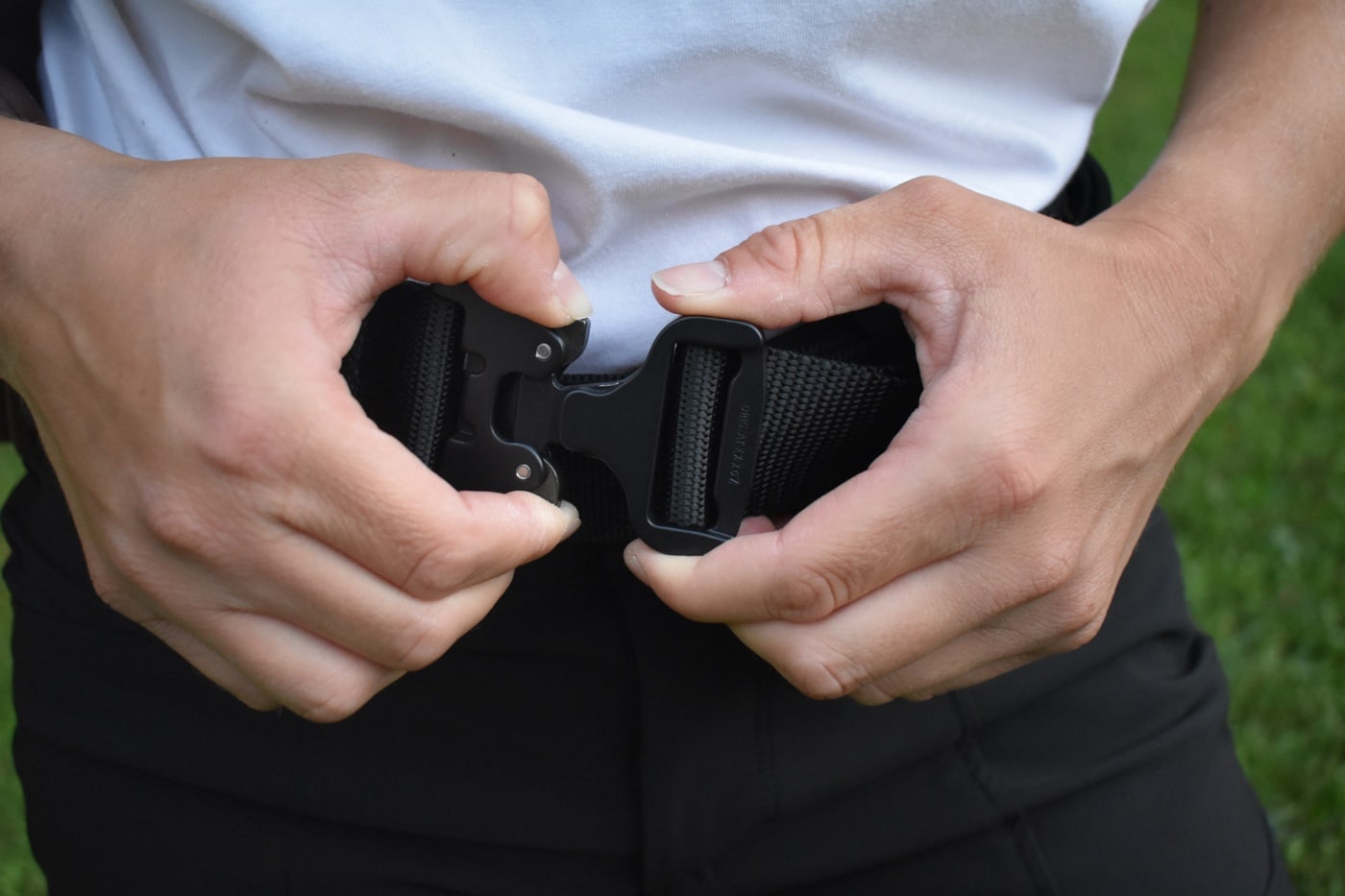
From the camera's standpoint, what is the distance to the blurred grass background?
267cm

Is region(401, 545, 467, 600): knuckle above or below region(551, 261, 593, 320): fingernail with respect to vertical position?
below

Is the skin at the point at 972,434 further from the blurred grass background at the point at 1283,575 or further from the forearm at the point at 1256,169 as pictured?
the blurred grass background at the point at 1283,575

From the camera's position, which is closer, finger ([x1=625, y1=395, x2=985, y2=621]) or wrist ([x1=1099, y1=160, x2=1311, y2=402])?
finger ([x1=625, y1=395, x2=985, y2=621])

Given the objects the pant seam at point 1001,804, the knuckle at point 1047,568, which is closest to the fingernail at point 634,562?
the knuckle at point 1047,568

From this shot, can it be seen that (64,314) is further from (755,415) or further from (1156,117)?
(1156,117)

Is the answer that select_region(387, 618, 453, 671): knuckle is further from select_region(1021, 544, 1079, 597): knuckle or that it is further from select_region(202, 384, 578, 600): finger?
select_region(1021, 544, 1079, 597): knuckle

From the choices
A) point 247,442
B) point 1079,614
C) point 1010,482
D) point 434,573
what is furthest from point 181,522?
point 1079,614

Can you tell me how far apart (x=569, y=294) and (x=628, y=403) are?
0.42 feet

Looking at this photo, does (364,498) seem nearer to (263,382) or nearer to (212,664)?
(263,382)

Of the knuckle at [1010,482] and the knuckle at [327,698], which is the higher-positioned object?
the knuckle at [1010,482]

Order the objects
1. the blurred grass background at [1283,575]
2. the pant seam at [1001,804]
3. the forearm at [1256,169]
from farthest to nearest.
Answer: the blurred grass background at [1283,575] < the pant seam at [1001,804] < the forearm at [1256,169]

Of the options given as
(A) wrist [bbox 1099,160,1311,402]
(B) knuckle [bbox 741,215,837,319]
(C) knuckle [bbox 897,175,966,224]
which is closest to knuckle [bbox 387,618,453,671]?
(B) knuckle [bbox 741,215,837,319]

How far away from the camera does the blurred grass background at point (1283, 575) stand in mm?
2672

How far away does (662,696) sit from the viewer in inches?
50.6
